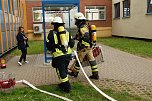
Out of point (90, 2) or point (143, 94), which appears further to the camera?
point (90, 2)

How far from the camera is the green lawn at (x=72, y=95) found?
5793mm

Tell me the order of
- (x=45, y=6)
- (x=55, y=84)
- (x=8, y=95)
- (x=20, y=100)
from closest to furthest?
(x=20, y=100) < (x=8, y=95) < (x=55, y=84) < (x=45, y=6)

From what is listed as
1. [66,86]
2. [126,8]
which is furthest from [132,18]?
[66,86]

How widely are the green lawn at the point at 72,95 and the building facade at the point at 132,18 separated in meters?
15.0

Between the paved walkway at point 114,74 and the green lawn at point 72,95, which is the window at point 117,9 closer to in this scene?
the paved walkway at point 114,74

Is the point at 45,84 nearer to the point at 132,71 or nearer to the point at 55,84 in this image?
the point at 55,84

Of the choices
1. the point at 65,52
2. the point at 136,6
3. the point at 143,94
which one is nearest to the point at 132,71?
the point at 143,94

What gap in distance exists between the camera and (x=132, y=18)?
23812 millimetres

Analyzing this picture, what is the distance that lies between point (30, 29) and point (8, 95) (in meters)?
23.3

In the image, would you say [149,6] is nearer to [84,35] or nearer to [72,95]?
[84,35]

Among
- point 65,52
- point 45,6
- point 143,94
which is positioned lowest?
point 143,94

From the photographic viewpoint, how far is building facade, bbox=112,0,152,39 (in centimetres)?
2083

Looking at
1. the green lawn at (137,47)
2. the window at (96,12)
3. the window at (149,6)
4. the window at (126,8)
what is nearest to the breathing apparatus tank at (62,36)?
the green lawn at (137,47)

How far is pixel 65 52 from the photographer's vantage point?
252 inches
